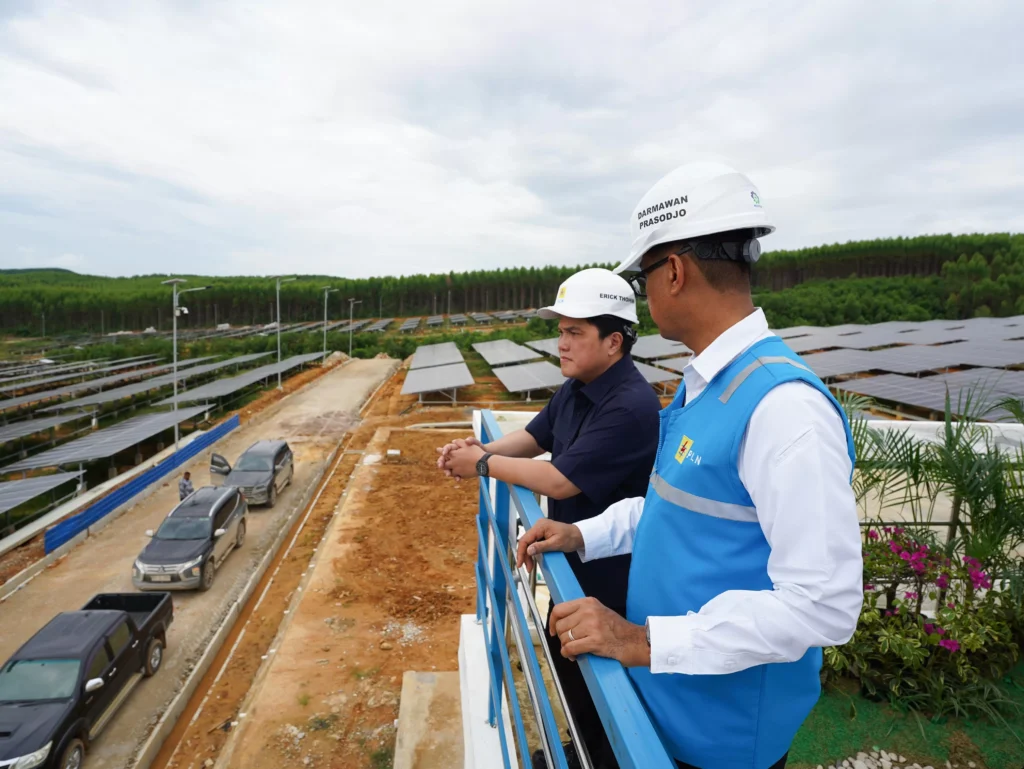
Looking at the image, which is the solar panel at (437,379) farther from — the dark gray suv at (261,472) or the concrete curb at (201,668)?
the concrete curb at (201,668)

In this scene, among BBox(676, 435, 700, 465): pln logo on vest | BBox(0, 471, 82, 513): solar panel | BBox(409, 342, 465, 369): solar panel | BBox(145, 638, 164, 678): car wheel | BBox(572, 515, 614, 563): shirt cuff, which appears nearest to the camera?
BBox(676, 435, 700, 465): pln logo on vest

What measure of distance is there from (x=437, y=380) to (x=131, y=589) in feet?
56.1

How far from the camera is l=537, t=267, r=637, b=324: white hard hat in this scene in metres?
2.48

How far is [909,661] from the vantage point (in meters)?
4.06

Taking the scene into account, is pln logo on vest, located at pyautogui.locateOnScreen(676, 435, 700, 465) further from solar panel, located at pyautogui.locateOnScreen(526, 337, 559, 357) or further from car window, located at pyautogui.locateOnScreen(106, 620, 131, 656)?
solar panel, located at pyautogui.locateOnScreen(526, 337, 559, 357)

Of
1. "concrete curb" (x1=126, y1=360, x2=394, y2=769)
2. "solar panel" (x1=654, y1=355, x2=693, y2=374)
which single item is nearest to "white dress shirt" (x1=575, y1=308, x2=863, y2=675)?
"concrete curb" (x1=126, y1=360, x2=394, y2=769)

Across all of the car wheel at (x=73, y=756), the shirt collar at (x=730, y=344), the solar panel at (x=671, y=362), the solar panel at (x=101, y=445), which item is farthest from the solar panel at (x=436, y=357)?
the shirt collar at (x=730, y=344)

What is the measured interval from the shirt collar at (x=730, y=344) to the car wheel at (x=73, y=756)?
7.88 metres

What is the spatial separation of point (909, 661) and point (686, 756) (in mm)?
3673

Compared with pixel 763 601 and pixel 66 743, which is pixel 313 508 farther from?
pixel 763 601

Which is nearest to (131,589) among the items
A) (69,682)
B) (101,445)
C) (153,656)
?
(153,656)

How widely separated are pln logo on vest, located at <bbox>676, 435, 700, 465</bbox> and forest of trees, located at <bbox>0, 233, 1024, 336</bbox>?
5119 cm

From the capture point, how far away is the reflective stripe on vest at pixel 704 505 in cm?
121

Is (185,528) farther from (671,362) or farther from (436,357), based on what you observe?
(436,357)
